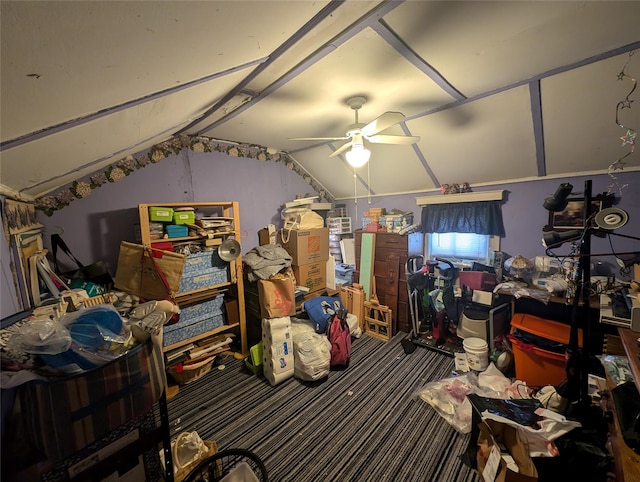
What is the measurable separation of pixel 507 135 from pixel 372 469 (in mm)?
2920

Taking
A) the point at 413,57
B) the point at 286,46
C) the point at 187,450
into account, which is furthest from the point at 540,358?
the point at 286,46

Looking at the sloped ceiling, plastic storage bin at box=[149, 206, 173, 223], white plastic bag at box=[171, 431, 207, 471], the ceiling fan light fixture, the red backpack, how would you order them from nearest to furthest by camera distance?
the sloped ceiling
white plastic bag at box=[171, 431, 207, 471]
the ceiling fan light fixture
plastic storage bin at box=[149, 206, 173, 223]
the red backpack

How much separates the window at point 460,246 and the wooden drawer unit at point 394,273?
36 centimetres

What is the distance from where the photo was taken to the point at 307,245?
3.17 m

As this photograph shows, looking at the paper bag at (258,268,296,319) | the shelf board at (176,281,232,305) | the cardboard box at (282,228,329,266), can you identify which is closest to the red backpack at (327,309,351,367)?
the paper bag at (258,268,296,319)

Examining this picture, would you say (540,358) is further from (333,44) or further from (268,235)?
(268,235)

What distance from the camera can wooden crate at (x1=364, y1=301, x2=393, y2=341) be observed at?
3088mm

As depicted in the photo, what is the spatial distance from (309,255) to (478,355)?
2092 millimetres

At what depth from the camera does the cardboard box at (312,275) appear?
10.3 ft

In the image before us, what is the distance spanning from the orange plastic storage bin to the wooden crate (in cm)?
127

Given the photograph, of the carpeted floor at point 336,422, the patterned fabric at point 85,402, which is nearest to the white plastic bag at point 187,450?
the carpeted floor at point 336,422

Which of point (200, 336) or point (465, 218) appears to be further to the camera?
point (465, 218)

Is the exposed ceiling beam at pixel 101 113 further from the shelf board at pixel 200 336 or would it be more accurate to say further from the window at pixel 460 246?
the window at pixel 460 246

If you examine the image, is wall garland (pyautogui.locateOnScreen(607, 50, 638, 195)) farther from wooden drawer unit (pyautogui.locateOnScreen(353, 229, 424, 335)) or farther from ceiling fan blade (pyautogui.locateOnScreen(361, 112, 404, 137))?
wooden drawer unit (pyautogui.locateOnScreen(353, 229, 424, 335))
